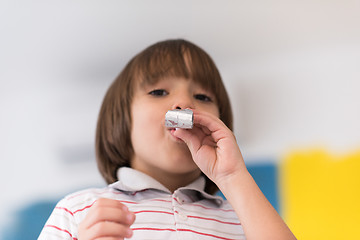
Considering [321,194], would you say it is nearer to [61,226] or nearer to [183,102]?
[183,102]

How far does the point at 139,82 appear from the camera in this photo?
970mm

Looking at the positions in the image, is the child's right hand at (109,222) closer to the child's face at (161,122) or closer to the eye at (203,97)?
the child's face at (161,122)

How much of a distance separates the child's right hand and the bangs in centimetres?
36

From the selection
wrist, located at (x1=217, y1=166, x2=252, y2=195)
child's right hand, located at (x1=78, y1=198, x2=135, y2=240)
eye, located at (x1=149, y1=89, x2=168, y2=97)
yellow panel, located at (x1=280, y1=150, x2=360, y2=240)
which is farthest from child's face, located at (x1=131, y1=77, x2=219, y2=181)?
yellow panel, located at (x1=280, y1=150, x2=360, y2=240)

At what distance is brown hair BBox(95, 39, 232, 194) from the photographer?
0.95 m

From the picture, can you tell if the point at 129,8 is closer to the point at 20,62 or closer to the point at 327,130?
the point at 20,62

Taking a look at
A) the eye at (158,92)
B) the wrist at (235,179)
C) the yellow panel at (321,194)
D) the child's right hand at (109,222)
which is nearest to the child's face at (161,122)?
the eye at (158,92)

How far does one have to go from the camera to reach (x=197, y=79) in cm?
95

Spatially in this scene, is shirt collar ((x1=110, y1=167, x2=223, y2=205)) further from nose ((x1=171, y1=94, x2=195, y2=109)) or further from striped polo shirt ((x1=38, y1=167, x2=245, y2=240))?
nose ((x1=171, y1=94, x2=195, y2=109))

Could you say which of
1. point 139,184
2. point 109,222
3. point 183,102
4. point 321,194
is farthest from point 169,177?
point 321,194

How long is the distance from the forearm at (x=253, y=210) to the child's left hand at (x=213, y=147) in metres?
0.02

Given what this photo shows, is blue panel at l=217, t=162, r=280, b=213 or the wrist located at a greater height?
the wrist

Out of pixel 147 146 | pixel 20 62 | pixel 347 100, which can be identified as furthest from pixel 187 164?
pixel 20 62

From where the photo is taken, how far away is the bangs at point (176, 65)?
941 millimetres
